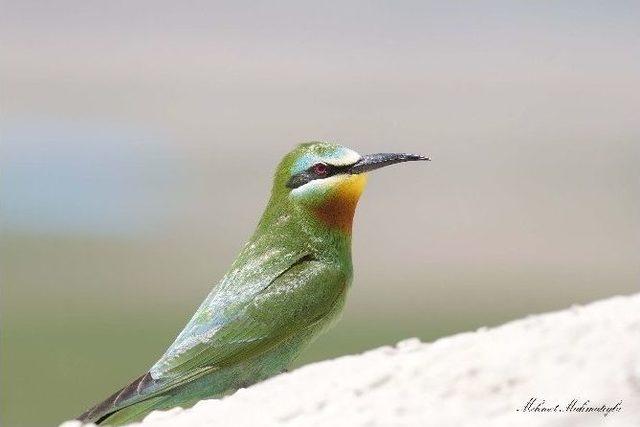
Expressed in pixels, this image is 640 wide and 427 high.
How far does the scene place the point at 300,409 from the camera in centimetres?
261

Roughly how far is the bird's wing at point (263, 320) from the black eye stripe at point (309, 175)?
0.22m

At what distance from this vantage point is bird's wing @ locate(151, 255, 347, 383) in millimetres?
2859

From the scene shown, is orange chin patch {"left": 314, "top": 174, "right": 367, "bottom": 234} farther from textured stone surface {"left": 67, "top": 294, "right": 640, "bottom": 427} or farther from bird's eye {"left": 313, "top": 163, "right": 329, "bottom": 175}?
textured stone surface {"left": 67, "top": 294, "right": 640, "bottom": 427}

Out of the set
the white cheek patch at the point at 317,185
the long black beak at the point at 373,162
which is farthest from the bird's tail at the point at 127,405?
the long black beak at the point at 373,162

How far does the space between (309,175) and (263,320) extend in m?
0.45

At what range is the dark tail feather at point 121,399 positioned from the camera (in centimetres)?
268

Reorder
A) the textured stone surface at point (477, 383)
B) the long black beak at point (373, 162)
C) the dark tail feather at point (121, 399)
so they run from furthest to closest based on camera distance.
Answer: the long black beak at point (373, 162), the dark tail feather at point (121, 399), the textured stone surface at point (477, 383)

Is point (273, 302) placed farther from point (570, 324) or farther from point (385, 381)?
point (570, 324)

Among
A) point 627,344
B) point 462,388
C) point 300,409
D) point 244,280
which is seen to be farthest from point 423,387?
point 244,280

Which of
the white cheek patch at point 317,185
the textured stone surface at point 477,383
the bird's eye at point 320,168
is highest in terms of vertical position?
the bird's eye at point 320,168

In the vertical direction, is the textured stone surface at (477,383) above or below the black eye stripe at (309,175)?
below

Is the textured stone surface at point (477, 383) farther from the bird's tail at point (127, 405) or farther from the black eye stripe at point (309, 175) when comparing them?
the black eye stripe at point (309, 175)

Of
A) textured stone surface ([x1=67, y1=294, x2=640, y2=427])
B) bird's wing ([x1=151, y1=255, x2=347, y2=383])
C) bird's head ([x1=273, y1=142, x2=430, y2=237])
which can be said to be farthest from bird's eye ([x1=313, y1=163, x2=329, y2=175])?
textured stone surface ([x1=67, y1=294, x2=640, y2=427])

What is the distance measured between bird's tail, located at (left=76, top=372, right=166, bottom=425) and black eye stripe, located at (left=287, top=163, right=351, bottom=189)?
71 centimetres
